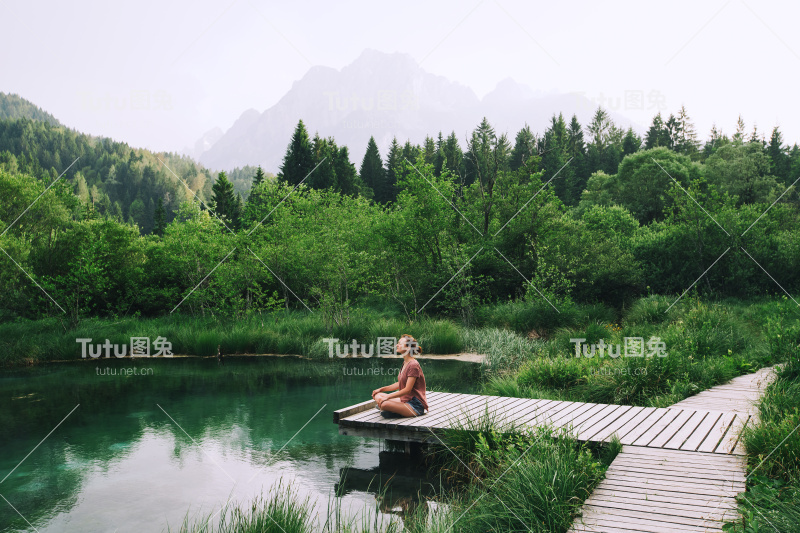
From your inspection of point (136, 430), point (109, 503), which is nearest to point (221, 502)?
point (109, 503)

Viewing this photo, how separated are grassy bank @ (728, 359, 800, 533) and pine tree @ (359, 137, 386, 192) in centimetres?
4511

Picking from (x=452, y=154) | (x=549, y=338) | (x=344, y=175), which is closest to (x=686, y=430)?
A: (x=549, y=338)

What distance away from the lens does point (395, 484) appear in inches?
240

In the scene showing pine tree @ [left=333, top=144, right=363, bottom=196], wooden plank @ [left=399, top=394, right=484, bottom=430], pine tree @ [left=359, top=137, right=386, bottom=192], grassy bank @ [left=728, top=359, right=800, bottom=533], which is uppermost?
pine tree @ [left=359, top=137, right=386, bottom=192]

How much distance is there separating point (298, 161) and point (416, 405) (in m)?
35.1

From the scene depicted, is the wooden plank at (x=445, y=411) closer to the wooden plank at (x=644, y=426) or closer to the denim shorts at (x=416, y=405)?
the denim shorts at (x=416, y=405)

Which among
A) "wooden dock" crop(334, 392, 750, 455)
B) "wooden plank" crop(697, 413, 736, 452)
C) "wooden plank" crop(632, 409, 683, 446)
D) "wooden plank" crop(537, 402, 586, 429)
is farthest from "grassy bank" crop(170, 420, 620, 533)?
"wooden plank" crop(537, 402, 586, 429)

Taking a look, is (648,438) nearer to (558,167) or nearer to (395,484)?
(395,484)

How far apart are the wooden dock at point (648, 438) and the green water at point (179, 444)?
0.63 m

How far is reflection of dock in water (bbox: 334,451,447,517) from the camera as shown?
5551mm

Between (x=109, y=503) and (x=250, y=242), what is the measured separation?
13.7 meters

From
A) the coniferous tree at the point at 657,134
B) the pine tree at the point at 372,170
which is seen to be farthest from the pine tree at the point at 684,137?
the pine tree at the point at 372,170

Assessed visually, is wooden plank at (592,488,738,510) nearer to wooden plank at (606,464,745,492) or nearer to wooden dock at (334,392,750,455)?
wooden plank at (606,464,745,492)

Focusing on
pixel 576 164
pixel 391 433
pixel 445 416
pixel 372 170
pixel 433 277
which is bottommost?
pixel 391 433
